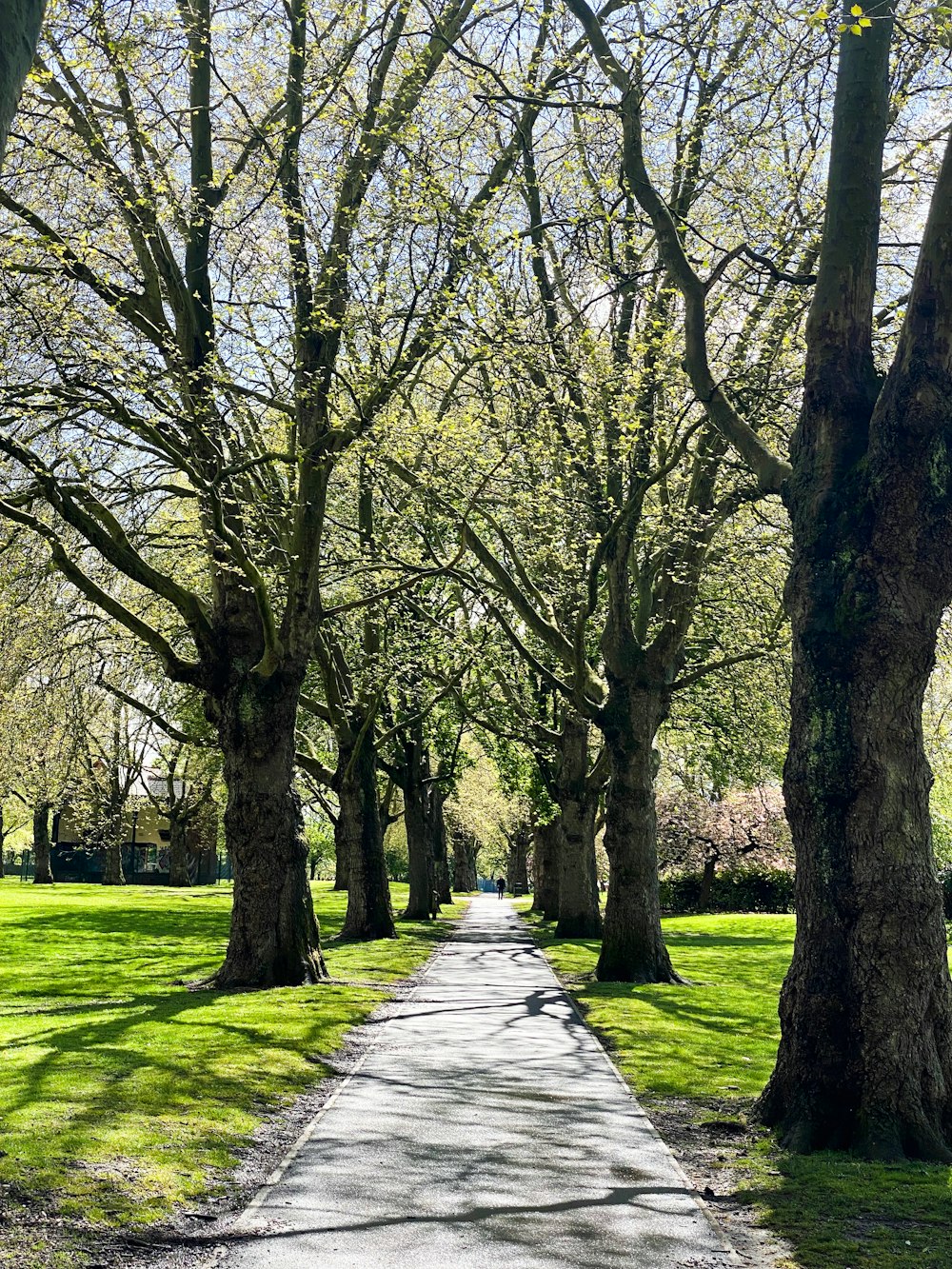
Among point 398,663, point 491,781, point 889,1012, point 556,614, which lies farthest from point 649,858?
point 491,781

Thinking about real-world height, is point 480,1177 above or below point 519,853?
above

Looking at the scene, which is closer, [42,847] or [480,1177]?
[480,1177]

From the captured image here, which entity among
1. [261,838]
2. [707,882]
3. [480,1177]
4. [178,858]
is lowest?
[707,882]

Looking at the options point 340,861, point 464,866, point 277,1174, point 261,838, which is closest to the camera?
point 277,1174

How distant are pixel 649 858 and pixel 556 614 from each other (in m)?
5.88

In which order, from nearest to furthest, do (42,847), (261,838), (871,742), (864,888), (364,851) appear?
(864,888)
(871,742)
(261,838)
(364,851)
(42,847)

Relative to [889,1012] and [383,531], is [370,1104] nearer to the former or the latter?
[889,1012]

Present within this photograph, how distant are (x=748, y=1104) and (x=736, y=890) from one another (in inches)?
1642

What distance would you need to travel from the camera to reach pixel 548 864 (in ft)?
130

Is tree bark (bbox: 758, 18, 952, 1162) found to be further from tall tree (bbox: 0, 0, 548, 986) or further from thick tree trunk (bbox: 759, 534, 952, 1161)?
tall tree (bbox: 0, 0, 548, 986)

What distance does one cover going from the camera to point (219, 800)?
153 ft

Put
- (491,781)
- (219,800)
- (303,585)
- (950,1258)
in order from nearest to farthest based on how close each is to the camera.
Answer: (950,1258) → (303,585) → (219,800) → (491,781)

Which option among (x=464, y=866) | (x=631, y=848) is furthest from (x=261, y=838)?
(x=464, y=866)

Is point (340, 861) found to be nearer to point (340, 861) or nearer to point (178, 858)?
point (340, 861)
